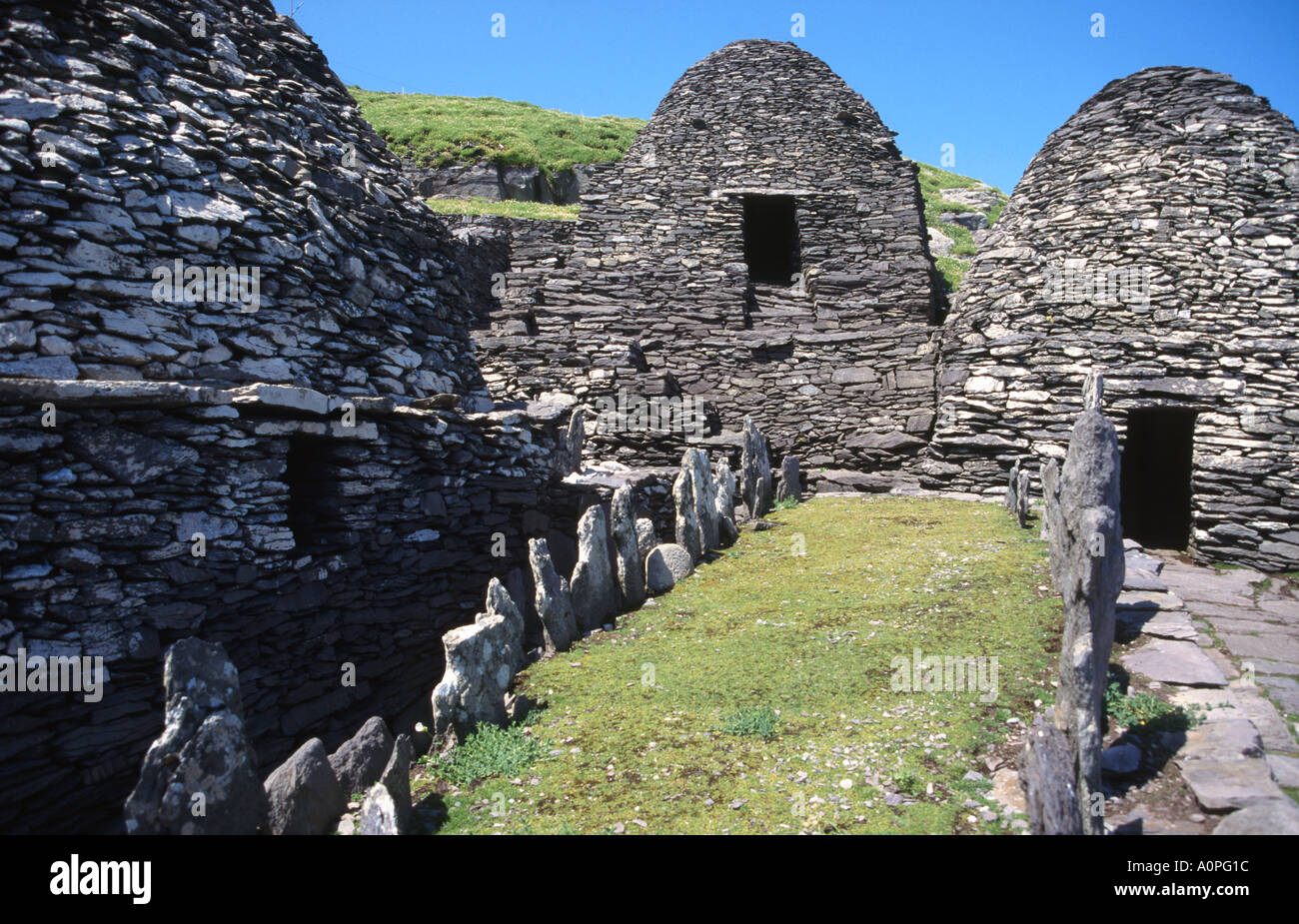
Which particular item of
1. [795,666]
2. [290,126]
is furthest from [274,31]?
[795,666]

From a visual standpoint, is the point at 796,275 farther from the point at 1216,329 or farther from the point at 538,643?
the point at 538,643

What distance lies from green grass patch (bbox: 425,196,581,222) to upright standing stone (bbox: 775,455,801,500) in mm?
13657

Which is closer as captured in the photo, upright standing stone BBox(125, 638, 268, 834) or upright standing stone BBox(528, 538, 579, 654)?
upright standing stone BBox(125, 638, 268, 834)

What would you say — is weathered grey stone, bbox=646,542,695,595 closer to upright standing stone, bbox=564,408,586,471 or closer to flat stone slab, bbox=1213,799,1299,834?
upright standing stone, bbox=564,408,586,471

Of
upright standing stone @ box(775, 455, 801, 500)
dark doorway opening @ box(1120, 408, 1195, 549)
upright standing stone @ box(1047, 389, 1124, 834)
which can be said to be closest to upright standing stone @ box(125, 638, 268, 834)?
upright standing stone @ box(1047, 389, 1124, 834)

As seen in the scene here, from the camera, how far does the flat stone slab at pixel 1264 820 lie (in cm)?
375

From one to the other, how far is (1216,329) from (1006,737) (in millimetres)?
9159

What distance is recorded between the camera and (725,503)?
10016mm

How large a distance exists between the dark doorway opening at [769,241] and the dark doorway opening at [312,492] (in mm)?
13243

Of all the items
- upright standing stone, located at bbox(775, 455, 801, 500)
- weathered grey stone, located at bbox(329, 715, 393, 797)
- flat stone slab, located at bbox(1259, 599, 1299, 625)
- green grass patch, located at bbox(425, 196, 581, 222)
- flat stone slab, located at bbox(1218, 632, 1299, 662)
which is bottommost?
weathered grey stone, located at bbox(329, 715, 393, 797)

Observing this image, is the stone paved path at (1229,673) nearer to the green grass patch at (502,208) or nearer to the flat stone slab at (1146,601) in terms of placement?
the flat stone slab at (1146,601)

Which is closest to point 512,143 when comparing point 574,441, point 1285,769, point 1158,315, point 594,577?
point 574,441

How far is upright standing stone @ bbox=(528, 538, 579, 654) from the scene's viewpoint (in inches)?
273

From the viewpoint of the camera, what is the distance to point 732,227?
17.1m
